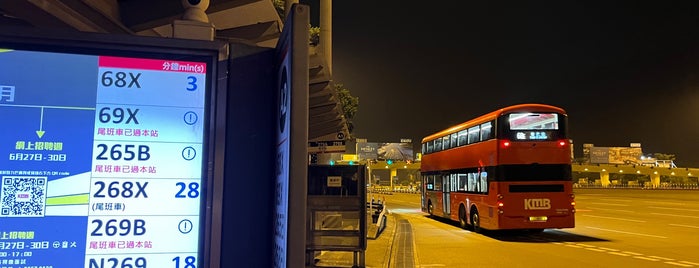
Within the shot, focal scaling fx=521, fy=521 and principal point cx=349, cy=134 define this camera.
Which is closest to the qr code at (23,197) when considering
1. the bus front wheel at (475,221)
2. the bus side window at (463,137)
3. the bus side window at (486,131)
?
the bus side window at (486,131)

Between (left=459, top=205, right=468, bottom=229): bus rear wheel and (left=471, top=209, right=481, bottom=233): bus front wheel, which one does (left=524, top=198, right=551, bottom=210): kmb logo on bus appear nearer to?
(left=471, top=209, right=481, bottom=233): bus front wheel

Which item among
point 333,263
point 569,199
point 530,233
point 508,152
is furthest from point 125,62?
point 530,233

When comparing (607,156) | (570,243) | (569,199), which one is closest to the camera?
(570,243)

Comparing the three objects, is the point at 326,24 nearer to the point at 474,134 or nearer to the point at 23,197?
the point at 474,134

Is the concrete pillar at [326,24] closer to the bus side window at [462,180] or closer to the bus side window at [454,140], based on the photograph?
the bus side window at [462,180]

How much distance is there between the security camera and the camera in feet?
7.55

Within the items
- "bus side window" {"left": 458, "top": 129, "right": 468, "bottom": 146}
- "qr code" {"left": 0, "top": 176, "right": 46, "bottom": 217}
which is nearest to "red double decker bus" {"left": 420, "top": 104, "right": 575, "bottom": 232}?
"bus side window" {"left": 458, "top": 129, "right": 468, "bottom": 146}

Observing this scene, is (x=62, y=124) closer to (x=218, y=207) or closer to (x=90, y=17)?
(x=218, y=207)

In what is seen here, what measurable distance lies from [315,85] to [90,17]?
4.82 metres

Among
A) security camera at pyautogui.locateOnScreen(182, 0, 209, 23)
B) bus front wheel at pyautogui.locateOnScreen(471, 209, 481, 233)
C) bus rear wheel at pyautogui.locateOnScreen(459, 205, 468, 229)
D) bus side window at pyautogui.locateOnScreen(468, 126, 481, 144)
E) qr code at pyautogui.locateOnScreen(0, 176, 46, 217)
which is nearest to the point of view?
qr code at pyautogui.locateOnScreen(0, 176, 46, 217)

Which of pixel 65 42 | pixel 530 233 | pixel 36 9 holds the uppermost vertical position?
pixel 36 9

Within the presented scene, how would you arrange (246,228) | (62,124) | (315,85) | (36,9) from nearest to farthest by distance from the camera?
1. (62,124)
2. (246,228)
3. (36,9)
4. (315,85)

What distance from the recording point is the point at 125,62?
2.08 meters

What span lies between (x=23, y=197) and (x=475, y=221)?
56.4 feet
